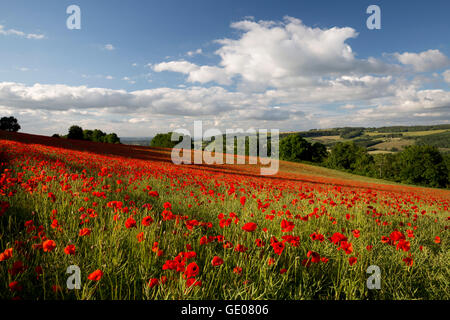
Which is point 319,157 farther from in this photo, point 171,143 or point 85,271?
point 85,271

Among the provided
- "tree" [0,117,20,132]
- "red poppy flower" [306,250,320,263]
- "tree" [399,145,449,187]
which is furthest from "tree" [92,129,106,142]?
"tree" [399,145,449,187]

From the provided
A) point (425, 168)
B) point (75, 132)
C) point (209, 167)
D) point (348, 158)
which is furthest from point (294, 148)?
point (75, 132)

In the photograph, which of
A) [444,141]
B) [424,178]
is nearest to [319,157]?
[424,178]

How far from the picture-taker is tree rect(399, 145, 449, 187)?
53228mm

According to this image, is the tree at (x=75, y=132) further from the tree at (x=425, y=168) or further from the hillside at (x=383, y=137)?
the tree at (x=425, y=168)

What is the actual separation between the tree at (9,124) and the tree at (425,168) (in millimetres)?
97939

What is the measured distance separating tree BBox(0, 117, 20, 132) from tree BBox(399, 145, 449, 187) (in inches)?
3856

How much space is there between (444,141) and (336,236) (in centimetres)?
17662

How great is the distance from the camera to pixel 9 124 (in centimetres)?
5700

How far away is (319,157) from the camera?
76812 millimetres

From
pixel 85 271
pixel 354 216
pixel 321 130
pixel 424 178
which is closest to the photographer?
pixel 85 271

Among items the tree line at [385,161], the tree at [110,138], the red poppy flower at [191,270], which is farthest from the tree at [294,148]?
the red poppy flower at [191,270]

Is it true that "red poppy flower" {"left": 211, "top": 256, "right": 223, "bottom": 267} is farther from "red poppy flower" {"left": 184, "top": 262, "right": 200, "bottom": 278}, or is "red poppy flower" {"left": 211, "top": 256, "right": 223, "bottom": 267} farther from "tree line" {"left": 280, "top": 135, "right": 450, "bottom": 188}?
A: "tree line" {"left": 280, "top": 135, "right": 450, "bottom": 188}
